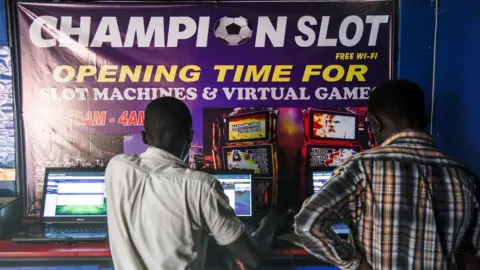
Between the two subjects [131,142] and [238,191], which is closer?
[238,191]

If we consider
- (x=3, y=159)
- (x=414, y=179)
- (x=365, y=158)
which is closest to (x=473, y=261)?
(x=414, y=179)

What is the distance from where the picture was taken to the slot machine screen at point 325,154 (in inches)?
114

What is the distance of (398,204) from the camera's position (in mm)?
1312

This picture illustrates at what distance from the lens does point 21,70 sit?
287cm

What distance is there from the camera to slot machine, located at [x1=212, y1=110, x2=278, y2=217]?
2881 millimetres

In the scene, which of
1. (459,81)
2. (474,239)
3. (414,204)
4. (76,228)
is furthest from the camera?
(459,81)

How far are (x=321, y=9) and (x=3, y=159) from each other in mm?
2270

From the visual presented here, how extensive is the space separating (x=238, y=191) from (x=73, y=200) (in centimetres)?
101

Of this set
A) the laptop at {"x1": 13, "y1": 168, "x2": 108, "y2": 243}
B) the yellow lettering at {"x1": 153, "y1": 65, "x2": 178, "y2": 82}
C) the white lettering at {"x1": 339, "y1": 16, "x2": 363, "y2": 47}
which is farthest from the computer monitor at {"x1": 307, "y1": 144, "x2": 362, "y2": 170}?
the laptop at {"x1": 13, "y1": 168, "x2": 108, "y2": 243}

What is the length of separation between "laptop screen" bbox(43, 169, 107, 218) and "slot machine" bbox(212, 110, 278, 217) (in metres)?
0.77

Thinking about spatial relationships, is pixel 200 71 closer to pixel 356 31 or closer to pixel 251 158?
pixel 251 158

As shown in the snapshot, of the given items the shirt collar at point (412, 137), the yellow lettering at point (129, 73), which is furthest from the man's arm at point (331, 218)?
the yellow lettering at point (129, 73)

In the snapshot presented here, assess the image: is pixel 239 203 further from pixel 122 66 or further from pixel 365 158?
pixel 365 158

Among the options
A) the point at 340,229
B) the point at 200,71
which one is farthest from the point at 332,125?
the point at 200,71
